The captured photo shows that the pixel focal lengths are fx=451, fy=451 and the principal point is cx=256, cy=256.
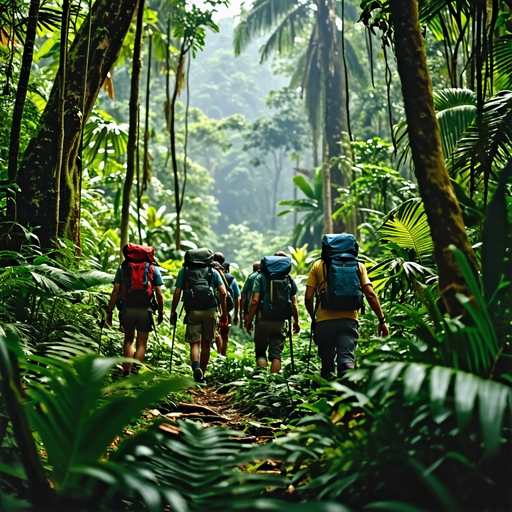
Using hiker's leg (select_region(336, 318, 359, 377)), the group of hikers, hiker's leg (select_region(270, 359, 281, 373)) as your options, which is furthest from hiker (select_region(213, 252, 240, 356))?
hiker's leg (select_region(336, 318, 359, 377))

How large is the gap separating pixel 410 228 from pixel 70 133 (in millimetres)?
4005

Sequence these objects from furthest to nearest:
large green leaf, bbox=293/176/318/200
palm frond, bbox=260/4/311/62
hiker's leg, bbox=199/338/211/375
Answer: palm frond, bbox=260/4/311/62 < large green leaf, bbox=293/176/318/200 < hiker's leg, bbox=199/338/211/375

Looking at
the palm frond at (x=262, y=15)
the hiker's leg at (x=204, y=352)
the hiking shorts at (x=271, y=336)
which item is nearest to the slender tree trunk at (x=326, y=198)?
the palm frond at (x=262, y=15)

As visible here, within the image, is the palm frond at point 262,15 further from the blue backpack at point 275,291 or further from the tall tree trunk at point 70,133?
the blue backpack at point 275,291

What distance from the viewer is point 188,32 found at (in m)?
8.05

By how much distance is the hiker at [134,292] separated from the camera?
4703 millimetres

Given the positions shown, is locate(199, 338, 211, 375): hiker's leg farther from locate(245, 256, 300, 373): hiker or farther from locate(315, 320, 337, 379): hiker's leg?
locate(315, 320, 337, 379): hiker's leg

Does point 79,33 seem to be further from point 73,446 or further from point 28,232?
point 73,446

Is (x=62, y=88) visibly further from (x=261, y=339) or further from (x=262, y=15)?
(x=262, y=15)

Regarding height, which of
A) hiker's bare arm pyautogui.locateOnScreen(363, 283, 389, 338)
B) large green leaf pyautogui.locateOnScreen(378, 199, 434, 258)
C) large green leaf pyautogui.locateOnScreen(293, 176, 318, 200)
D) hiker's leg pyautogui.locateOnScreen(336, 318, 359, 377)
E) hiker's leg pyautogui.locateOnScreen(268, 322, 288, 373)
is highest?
large green leaf pyautogui.locateOnScreen(293, 176, 318, 200)

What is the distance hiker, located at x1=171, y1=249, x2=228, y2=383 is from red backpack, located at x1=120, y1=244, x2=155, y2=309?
495 mm

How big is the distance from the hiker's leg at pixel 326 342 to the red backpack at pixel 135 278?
6.33 ft

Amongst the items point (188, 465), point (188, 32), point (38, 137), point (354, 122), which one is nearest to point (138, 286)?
point (38, 137)

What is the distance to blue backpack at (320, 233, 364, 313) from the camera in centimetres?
369
